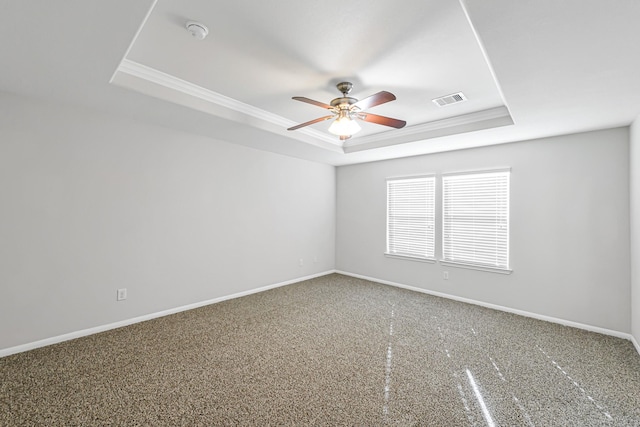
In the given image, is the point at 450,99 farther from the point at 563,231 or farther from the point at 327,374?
the point at 327,374

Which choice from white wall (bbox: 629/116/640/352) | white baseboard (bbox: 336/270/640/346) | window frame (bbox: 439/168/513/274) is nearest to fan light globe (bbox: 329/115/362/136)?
window frame (bbox: 439/168/513/274)

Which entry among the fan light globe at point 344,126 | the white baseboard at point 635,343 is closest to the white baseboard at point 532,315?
the white baseboard at point 635,343

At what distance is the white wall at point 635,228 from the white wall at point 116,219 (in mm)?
4446

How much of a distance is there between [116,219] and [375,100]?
309 centimetres

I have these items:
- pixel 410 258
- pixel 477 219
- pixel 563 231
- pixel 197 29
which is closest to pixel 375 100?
pixel 197 29

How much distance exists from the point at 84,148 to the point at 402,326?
405 cm

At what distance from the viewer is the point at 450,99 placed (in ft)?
10.2

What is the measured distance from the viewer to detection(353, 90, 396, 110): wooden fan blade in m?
2.28

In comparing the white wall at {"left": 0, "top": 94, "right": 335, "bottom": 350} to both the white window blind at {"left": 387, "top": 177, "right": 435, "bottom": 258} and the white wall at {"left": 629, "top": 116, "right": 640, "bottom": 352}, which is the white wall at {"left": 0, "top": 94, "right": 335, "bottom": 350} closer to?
the white window blind at {"left": 387, "top": 177, "right": 435, "bottom": 258}

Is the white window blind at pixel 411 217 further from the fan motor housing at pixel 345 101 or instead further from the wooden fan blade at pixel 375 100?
the wooden fan blade at pixel 375 100

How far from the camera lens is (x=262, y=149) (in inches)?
185

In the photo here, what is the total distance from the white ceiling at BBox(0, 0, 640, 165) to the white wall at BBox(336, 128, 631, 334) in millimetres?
371

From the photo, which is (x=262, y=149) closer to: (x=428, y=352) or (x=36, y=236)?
(x=36, y=236)

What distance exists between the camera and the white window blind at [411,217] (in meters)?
4.84
